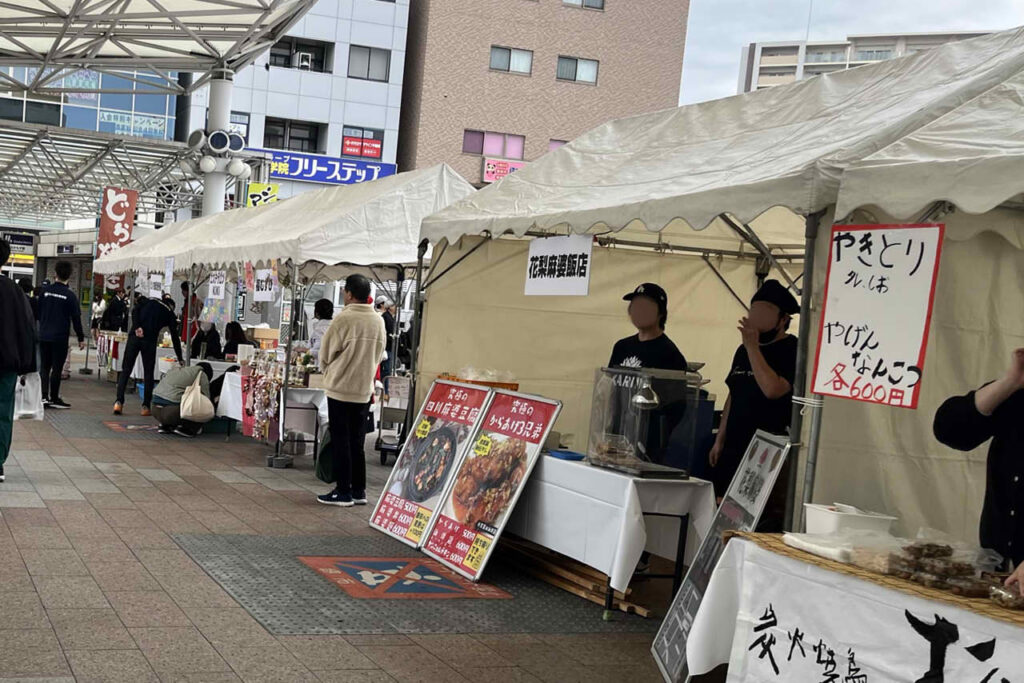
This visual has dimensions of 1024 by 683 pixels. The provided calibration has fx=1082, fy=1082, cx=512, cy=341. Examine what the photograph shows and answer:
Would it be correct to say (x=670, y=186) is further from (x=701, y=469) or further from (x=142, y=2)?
(x=142, y=2)

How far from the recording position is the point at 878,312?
4055 millimetres

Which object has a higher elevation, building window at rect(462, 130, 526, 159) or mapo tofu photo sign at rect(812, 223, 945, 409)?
building window at rect(462, 130, 526, 159)

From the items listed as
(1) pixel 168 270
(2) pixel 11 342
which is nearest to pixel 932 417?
(2) pixel 11 342

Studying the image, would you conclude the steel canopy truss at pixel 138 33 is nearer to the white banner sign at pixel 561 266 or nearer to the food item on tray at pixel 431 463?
the food item on tray at pixel 431 463

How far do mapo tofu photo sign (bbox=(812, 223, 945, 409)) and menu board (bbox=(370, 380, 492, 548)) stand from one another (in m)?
3.73

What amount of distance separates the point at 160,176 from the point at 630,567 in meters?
23.5

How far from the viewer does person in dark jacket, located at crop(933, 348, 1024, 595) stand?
3771 mm

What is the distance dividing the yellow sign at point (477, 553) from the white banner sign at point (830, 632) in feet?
9.14

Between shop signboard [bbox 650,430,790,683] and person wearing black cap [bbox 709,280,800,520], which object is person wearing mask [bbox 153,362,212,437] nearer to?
person wearing black cap [bbox 709,280,800,520]

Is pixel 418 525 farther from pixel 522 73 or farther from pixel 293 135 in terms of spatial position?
pixel 522 73

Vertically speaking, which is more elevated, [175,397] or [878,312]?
[878,312]

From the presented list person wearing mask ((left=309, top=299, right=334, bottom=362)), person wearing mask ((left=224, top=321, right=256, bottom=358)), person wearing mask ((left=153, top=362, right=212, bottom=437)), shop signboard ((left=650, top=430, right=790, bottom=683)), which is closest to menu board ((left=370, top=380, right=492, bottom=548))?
shop signboard ((left=650, top=430, right=790, bottom=683))

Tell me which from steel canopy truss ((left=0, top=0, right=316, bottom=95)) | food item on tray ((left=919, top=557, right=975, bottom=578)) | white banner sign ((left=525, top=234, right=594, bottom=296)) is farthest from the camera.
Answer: steel canopy truss ((left=0, top=0, right=316, bottom=95))

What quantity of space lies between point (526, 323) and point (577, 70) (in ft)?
110
